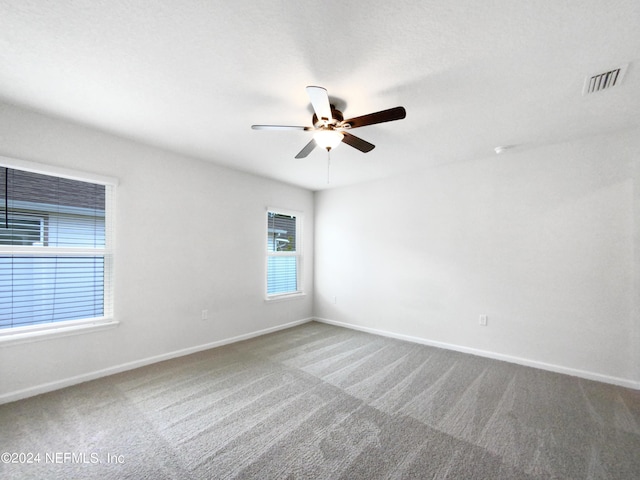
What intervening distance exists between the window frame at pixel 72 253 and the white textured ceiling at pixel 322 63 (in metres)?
0.54

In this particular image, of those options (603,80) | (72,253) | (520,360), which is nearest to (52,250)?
(72,253)

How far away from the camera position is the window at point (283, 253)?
4695mm

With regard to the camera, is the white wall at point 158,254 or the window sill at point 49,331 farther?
the white wall at point 158,254

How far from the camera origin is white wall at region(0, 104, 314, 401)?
250cm

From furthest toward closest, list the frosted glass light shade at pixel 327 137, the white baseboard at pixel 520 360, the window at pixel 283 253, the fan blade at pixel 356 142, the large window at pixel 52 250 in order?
the window at pixel 283 253 → the white baseboard at pixel 520 360 → the large window at pixel 52 250 → the fan blade at pixel 356 142 → the frosted glass light shade at pixel 327 137

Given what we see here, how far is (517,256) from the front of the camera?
329 centimetres

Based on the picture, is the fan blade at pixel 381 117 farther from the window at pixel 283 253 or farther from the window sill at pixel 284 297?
the window sill at pixel 284 297

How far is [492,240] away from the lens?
11.4 ft

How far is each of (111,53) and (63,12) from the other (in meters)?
0.29

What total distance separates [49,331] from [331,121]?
10.5 feet

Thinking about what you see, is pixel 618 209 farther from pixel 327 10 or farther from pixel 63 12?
pixel 63 12

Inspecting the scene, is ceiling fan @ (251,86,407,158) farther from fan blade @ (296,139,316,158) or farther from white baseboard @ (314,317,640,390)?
white baseboard @ (314,317,640,390)

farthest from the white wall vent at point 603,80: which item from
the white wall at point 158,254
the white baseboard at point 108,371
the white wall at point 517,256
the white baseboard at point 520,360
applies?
the white baseboard at point 108,371

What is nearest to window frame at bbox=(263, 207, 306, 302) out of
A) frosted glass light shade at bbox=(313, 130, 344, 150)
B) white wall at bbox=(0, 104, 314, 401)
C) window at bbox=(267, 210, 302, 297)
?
window at bbox=(267, 210, 302, 297)
